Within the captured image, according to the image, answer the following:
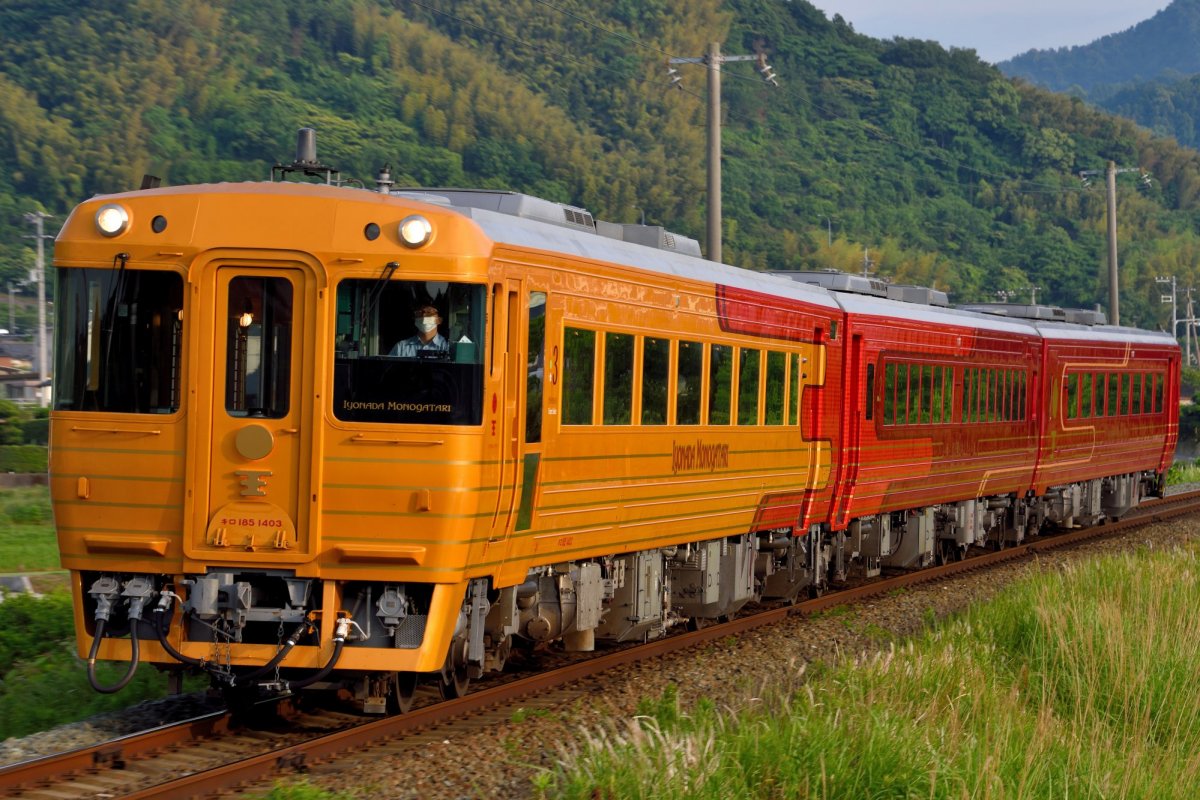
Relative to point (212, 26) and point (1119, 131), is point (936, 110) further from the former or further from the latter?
point (212, 26)

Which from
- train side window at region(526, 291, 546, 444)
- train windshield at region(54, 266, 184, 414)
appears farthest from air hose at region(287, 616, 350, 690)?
train side window at region(526, 291, 546, 444)

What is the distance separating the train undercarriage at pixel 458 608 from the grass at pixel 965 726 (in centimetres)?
120

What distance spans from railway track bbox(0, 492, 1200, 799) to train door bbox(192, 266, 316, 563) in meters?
1.04

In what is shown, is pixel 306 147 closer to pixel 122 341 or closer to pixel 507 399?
pixel 122 341

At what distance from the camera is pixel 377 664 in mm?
9062

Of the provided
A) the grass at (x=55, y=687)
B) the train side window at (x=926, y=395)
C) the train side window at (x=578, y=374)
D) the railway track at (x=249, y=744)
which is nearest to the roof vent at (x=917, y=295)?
the train side window at (x=926, y=395)

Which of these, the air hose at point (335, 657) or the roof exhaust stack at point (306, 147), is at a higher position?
the roof exhaust stack at point (306, 147)

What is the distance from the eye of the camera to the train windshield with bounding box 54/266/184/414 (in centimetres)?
914

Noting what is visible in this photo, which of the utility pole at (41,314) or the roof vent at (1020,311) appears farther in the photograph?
the utility pole at (41,314)

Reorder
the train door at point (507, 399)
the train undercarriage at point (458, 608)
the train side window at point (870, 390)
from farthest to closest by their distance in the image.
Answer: the train side window at point (870, 390) < the train door at point (507, 399) < the train undercarriage at point (458, 608)

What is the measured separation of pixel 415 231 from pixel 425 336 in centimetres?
59

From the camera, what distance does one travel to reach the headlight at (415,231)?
30.0 feet

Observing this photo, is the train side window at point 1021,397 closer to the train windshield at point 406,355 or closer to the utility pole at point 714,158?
the utility pole at point 714,158

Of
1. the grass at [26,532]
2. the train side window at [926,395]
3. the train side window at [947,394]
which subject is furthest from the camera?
the grass at [26,532]
